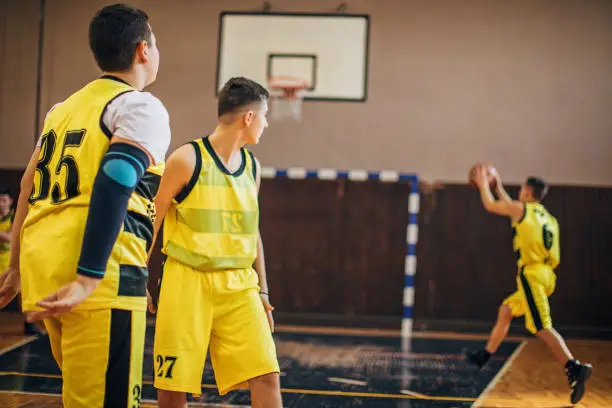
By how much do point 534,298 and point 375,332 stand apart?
11.8ft

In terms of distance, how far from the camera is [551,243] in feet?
22.0

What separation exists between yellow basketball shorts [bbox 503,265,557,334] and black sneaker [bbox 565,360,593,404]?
0.48 metres

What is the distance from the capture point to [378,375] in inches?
255

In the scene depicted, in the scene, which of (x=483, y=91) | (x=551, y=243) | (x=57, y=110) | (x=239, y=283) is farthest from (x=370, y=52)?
(x=57, y=110)

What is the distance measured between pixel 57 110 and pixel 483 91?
9.50 metres

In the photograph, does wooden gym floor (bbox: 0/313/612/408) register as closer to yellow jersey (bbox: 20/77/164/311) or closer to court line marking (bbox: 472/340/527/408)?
court line marking (bbox: 472/340/527/408)

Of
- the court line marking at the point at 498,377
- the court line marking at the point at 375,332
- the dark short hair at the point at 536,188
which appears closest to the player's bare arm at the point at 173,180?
the court line marking at the point at 498,377

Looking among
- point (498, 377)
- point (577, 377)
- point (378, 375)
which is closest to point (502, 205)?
point (498, 377)

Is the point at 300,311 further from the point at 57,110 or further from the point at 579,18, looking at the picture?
the point at 57,110

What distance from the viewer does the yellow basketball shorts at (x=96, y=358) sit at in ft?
6.64

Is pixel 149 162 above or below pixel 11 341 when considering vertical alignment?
above

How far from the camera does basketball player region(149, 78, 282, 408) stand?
314cm

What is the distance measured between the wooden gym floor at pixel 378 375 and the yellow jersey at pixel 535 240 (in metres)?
1.03

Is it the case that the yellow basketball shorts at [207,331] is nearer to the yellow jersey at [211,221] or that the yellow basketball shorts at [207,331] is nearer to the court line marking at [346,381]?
the yellow jersey at [211,221]
